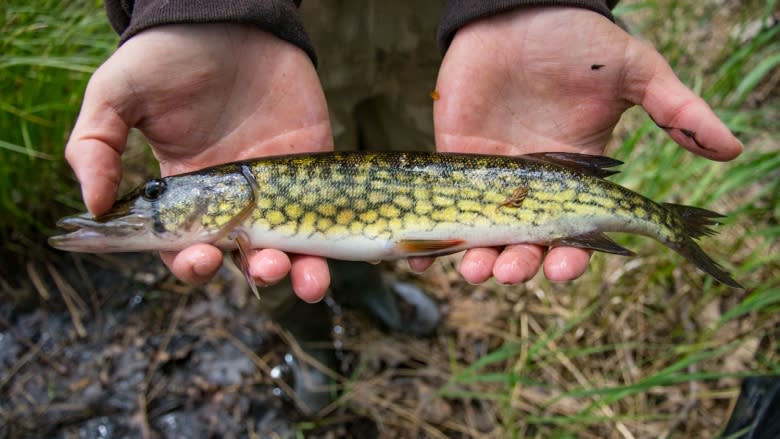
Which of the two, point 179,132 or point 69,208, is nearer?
point 179,132

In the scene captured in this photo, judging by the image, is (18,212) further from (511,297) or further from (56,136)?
(511,297)

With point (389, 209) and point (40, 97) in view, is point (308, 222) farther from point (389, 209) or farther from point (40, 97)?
point (40, 97)

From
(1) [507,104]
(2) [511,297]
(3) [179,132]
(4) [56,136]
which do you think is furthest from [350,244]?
(4) [56,136]

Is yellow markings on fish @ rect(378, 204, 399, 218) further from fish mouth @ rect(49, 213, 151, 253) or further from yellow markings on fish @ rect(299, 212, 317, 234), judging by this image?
fish mouth @ rect(49, 213, 151, 253)

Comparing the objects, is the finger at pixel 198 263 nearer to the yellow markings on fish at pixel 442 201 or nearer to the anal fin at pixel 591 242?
the yellow markings on fish at pixel 442 201

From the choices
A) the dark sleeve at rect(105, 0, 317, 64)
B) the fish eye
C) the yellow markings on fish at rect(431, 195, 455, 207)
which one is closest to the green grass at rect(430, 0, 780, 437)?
the yellow markings on fish at rect(431, 195, 455, 207)

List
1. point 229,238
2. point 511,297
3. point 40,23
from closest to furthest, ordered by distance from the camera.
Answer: point 229,238
point 40,23
point 511,297

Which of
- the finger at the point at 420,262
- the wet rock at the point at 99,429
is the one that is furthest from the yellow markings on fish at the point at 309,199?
the wet rock at the point at 99,429
